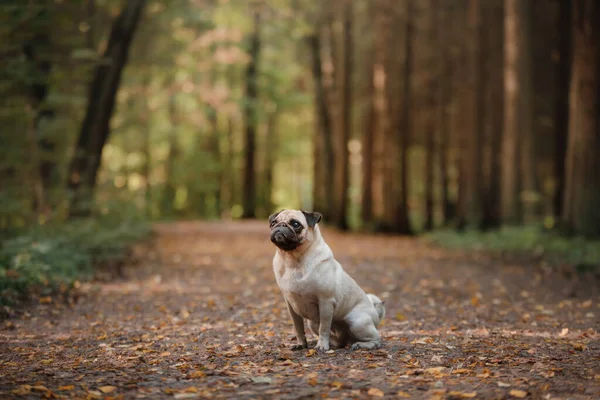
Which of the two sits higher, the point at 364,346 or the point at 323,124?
the point at 323,124

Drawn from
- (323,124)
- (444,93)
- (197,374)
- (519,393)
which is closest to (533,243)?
(519,393)

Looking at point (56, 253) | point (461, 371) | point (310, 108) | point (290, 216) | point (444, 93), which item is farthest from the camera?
point (310, 108)

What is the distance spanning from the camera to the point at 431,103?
3016 centimetres

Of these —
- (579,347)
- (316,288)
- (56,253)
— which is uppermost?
(316,288)

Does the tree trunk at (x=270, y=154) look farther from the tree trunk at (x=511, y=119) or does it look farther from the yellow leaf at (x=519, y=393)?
the yellow leaf at (x=519, y=393)

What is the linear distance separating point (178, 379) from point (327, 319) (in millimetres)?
1601

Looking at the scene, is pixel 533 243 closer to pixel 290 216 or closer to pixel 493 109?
pixel 493 109

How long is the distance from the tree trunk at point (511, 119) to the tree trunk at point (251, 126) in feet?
66.7

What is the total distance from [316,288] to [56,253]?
7274mm

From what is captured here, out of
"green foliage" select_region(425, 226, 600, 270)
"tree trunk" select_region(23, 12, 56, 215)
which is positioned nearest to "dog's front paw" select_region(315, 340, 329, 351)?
"tree trunk" select_region(23, 12, 56, 215)

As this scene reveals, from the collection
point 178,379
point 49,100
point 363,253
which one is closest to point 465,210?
point 363,253

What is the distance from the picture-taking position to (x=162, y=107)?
3891 centimetres

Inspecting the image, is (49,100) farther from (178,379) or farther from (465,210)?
(465,210)

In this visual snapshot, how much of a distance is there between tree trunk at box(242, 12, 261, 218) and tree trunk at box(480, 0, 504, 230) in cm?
1621
